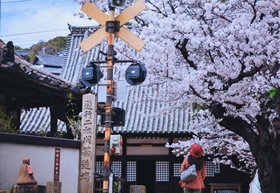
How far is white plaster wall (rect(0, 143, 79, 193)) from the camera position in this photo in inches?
352

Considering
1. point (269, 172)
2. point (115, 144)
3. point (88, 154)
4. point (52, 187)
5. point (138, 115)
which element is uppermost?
point (138, 115)

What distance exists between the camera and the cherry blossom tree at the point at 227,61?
33.5 ft

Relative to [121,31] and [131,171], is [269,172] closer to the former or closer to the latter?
[121,31]

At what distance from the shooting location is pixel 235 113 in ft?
35.0

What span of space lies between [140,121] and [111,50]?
9.88 meters

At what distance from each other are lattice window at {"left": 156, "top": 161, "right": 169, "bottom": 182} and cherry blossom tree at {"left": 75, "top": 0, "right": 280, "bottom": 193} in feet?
25.9

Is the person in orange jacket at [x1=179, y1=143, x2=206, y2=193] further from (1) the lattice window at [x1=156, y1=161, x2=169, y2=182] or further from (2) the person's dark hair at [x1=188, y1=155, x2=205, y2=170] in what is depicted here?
(1) the lattice window at [x1=156, y1=161, x2=169, y2=182]

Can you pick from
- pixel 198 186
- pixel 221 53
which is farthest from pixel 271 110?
pixel 198 186

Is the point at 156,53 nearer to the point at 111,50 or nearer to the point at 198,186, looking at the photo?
the point at 111,50

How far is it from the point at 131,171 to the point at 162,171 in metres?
1.30

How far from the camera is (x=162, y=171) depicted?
63.0ft

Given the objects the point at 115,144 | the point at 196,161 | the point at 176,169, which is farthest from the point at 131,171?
the point at 196,161

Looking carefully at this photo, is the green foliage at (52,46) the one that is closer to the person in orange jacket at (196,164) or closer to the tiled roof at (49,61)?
the tiled roof at (49,61)

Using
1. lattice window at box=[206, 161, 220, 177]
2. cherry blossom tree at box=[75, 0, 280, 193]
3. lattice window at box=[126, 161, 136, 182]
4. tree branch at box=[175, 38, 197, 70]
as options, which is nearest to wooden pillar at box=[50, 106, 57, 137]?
cherry blossom tree at box=[75, 0, 280, 193]
